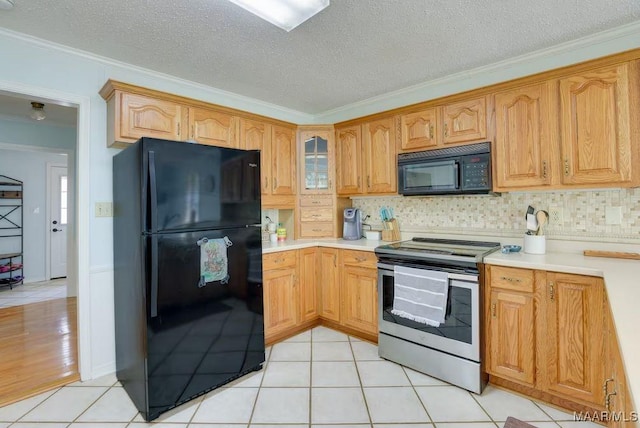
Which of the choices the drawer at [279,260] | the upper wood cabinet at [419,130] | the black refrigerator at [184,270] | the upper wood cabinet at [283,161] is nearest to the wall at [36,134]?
the black refrigerator at [184,270]

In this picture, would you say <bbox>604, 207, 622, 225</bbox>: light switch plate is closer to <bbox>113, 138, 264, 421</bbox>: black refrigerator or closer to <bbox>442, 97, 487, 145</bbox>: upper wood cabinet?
<bbox>442, 97, 487, 145</bbox>: upper wood cabinet

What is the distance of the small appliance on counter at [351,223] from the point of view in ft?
10.9

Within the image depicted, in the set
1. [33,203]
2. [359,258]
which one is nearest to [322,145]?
[359,258]

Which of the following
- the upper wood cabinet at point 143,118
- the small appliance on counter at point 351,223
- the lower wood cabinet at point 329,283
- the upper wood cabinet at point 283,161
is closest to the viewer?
the upper wood cabinet at point 143,118

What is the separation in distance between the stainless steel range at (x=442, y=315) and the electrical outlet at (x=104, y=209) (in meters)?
2.12

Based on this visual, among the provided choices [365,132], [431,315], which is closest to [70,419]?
[431,315]

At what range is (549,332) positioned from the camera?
1.90 meters

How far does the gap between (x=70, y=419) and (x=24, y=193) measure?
5029 millimetres

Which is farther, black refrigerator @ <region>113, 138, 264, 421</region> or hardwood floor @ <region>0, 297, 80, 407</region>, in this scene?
hardwood floor @ <region>0, 297, 80, 407</region>

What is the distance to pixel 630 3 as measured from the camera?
183 cm

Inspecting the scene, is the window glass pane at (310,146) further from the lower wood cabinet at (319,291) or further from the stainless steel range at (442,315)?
the stainless steel range at (442,315)

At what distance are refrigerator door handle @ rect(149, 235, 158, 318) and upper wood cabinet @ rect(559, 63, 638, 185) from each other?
2.67 m

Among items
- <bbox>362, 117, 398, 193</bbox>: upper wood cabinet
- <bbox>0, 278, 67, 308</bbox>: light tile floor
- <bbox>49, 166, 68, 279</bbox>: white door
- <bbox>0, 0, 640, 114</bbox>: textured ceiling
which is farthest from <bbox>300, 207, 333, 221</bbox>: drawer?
<bbox>49, 166, 68, 279</bbox>: white door

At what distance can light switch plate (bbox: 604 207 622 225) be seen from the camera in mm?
2139
